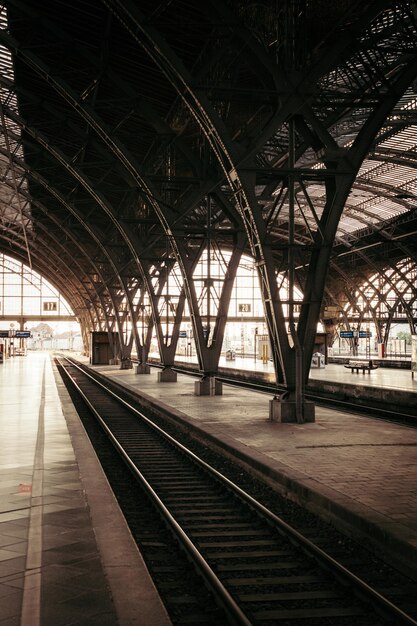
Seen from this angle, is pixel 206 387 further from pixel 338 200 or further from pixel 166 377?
pixel 338 200

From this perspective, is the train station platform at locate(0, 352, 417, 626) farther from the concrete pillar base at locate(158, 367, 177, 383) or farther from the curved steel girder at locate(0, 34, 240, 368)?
the concrete pillar base at locate(158, 367, 177, 383)

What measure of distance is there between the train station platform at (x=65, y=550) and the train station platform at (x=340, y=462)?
2.38 meters

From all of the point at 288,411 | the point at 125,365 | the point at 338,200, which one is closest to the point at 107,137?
the point at 338,200

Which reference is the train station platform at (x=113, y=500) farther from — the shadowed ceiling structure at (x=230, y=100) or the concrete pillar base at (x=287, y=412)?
the shadowed ceiling structure at (x=230, y=100)

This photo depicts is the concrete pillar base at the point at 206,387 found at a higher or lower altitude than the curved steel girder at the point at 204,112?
lower

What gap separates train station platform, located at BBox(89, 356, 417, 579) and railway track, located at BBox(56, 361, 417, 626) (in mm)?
651

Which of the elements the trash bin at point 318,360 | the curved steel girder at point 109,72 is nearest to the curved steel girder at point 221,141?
the curved steel girder at point 109,72

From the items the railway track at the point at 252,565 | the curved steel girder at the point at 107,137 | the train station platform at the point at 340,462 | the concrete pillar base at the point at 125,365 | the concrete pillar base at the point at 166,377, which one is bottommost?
the railway track at the point at 252,565

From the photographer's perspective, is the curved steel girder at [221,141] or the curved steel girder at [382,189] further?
the curved steel girder at [382,189]

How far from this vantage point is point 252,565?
6.25m

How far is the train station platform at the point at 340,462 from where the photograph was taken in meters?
6.83

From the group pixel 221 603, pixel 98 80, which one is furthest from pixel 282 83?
pixel 221 603

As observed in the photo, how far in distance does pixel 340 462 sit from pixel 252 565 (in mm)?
4347

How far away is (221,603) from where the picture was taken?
5176mm
